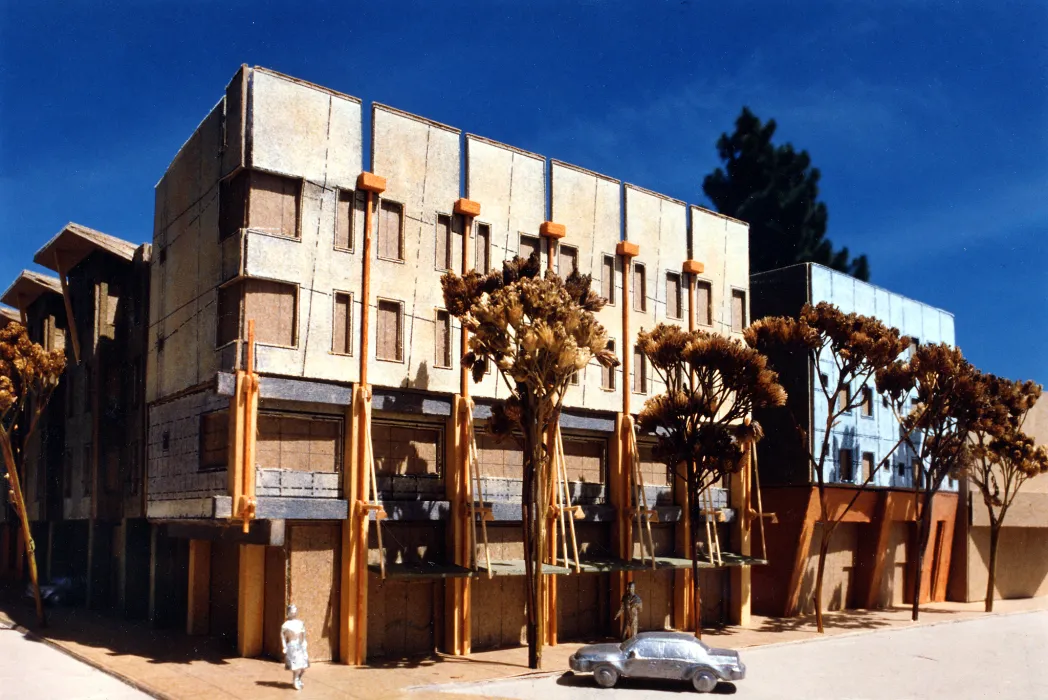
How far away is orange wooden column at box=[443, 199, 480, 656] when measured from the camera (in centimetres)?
3130

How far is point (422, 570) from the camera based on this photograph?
29.7 m

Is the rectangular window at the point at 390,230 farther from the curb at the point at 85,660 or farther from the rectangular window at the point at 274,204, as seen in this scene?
the curb at the point at 85,660

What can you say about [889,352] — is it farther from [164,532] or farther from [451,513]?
[164,532]

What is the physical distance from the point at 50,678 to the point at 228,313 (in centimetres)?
1083

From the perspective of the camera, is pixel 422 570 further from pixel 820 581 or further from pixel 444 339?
pixel 820 581

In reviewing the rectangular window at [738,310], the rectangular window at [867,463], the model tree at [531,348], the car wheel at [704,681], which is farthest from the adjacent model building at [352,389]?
the rectangular window at [867,463]

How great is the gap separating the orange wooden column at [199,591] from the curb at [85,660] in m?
4.29

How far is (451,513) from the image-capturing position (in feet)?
104

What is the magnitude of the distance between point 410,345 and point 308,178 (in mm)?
6000

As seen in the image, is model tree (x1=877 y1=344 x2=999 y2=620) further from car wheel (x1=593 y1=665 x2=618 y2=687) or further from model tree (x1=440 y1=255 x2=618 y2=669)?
car wheel (x1=593 y1=665 x2=618 y2=687)

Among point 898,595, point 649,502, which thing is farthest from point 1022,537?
point 649,502

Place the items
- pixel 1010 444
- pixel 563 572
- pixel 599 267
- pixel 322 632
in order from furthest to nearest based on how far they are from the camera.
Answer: pixel 1010 444
pixel 599 267
pixel 563 572
pixel 322 632

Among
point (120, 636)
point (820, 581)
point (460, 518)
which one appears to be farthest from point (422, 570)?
point (820, 581)

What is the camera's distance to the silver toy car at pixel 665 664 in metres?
26.7
